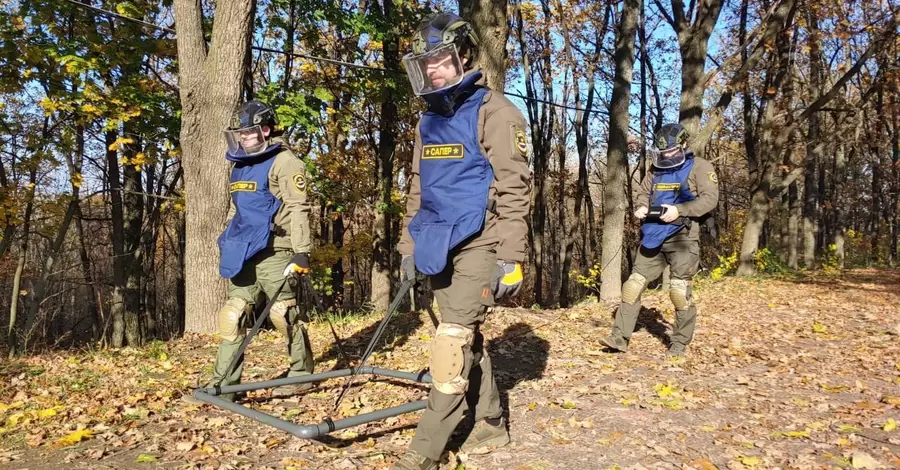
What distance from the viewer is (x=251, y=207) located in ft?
15.2

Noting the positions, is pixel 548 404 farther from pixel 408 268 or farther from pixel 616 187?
pixel 616 187

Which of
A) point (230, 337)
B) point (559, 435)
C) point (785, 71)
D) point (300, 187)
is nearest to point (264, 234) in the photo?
point (300, 187)

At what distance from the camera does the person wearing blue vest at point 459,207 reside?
3.26m

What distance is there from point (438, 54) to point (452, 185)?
744 millimetres

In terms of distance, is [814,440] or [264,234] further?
[264,234]

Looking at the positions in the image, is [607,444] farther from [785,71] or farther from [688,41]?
[785,71]

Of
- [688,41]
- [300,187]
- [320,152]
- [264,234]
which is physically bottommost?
[264,234]

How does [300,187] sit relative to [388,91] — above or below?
below

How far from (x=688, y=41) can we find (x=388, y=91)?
21.7ft

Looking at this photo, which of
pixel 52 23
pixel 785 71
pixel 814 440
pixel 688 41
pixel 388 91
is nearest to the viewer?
pixel 814 440

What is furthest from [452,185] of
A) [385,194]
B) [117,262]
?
[117,262]

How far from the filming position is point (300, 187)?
14.9 feet

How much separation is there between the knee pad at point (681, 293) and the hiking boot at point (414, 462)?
149 inches

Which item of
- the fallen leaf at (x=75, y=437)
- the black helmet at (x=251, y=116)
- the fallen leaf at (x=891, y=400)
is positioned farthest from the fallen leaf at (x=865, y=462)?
the fallen leaf at (x=75, y=437)
